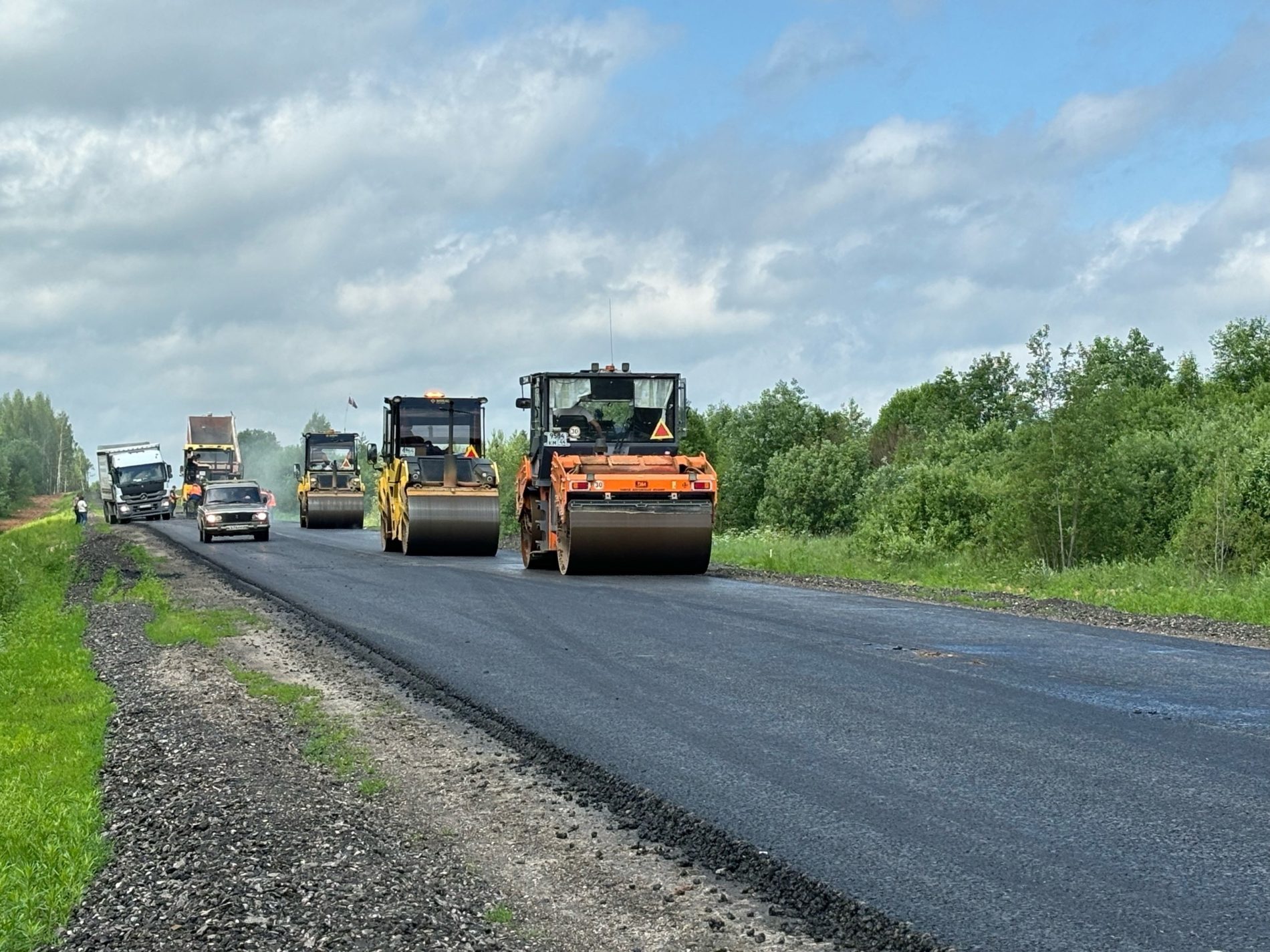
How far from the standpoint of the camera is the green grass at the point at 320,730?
7.81 metres

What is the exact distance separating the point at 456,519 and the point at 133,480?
119 feet

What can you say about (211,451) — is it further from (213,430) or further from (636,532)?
(636,532)

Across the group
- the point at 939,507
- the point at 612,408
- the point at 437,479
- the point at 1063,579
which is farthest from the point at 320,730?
the point at 939,507

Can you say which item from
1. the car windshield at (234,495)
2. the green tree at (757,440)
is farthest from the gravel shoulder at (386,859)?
the green tree at (757,440)

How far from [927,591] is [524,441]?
147 feet

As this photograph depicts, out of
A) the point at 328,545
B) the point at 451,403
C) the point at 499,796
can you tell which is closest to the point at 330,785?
the point at 499,796

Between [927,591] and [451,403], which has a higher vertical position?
[451,403]

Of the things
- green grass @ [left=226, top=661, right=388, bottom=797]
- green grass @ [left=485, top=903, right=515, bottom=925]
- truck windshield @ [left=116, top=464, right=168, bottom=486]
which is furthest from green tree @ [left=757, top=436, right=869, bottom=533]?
green grass @ [left=485, top=903, right=515, bottom=925]

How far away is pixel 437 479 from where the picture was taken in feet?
105

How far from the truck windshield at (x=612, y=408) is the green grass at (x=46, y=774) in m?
9.54

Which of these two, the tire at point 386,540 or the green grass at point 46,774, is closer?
the green grass at point 46,774

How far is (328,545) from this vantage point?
1497 inches

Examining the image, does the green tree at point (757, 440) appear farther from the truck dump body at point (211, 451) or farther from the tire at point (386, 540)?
the tire at point (386, 540)

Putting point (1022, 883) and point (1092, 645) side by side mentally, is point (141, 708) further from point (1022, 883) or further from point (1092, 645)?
point (1092, 645)
